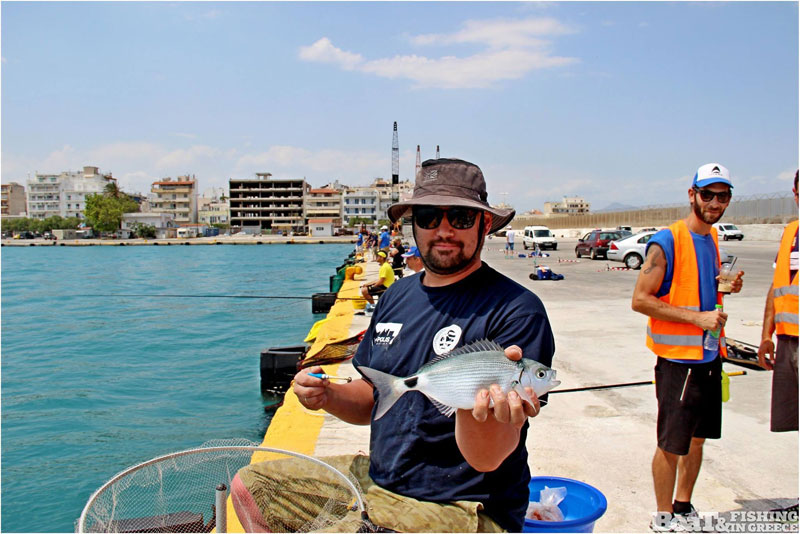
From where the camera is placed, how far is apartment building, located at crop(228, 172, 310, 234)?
152625mm

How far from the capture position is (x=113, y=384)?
15945 millimetres

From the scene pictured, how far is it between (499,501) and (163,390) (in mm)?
14190

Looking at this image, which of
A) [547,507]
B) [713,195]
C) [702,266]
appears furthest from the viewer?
[702,266]

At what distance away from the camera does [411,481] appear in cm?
251

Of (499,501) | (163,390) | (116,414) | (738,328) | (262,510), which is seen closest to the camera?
(499,501)

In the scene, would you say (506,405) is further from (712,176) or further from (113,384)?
(113,384)

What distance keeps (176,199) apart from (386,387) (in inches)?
6877

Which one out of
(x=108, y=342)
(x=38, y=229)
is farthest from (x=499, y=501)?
(x=38, y=229)

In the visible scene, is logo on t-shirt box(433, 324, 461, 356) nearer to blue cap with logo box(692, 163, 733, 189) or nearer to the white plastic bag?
the white plastic bag

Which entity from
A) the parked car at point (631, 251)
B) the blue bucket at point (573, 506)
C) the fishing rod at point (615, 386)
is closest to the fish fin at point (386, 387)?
the blue bucket at point (573, 506)

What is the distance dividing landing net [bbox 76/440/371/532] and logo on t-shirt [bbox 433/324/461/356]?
764mm

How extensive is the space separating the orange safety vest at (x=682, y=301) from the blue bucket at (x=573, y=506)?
104 cm

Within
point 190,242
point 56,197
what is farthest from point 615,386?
point 56,197

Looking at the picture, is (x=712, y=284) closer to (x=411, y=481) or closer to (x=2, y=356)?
(x=411, y=481)
